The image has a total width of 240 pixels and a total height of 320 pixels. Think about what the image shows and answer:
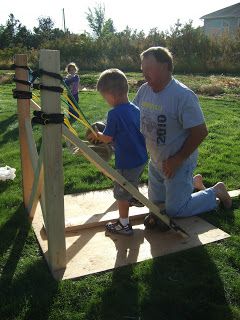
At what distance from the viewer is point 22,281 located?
3.11 metres

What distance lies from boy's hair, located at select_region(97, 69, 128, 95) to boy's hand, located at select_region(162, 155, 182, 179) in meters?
0.72

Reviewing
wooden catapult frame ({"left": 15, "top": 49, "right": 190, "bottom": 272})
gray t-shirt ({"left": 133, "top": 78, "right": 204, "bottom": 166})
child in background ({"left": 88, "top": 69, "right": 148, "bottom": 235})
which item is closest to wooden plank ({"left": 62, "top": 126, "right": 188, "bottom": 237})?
wooden catapult frame ({"left": 15, "top": 49, "right": 190, "bottom": 272})

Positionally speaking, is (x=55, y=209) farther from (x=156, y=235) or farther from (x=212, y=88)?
(x=212, y=88)

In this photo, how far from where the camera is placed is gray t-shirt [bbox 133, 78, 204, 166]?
11.2 ft

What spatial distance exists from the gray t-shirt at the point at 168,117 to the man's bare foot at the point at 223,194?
0.68 meters

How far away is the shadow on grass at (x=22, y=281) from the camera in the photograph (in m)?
2.78

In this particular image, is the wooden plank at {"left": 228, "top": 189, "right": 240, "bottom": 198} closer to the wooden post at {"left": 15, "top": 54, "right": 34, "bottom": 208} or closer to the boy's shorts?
the boy's shorts

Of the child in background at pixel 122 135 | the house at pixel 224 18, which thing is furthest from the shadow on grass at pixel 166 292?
the house at pixel 224 18

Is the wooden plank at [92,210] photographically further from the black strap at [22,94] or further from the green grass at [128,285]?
the black strap at [22,94]

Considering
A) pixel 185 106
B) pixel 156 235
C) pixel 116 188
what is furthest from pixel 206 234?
pixel 185 106

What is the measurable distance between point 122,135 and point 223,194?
1415 mm

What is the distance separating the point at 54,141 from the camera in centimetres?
296

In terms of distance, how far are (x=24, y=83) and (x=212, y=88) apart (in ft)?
37.5

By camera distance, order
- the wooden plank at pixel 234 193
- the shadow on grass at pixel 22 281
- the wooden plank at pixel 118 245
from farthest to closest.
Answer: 1. the wooden plank at pixel 234 193
2. the wooden plank at pixel 118 245
3. the shadow on grass at pixel 22 281
